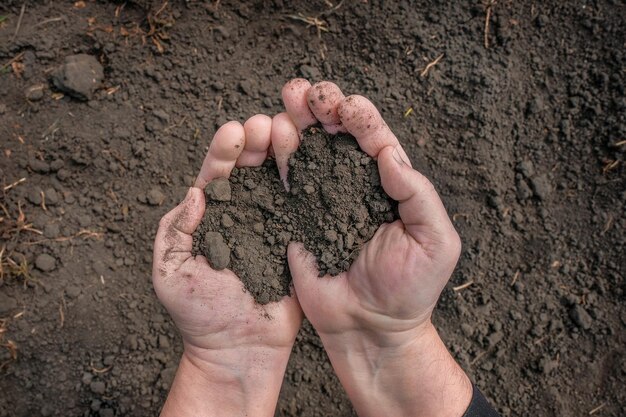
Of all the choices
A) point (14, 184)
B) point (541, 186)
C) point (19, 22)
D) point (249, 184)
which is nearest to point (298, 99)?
point (249, 184)

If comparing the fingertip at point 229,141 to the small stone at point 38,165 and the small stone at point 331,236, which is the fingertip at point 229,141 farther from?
the small stone at point 38,165

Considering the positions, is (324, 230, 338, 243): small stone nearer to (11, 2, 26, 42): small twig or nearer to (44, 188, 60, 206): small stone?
(44, 188, 60, 206): small stone

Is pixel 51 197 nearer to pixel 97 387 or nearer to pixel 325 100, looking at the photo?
pixel 97 387

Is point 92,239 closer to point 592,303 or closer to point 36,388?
point 36,388

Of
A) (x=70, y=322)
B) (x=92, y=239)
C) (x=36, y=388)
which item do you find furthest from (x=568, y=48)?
(x=36, y=388)

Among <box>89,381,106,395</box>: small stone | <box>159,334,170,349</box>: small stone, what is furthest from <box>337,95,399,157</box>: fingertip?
<box>89,381,106,395</box>: small stone

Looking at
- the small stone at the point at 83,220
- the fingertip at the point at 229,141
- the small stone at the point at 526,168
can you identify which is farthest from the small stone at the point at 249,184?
the small stone at the point at 526,168
